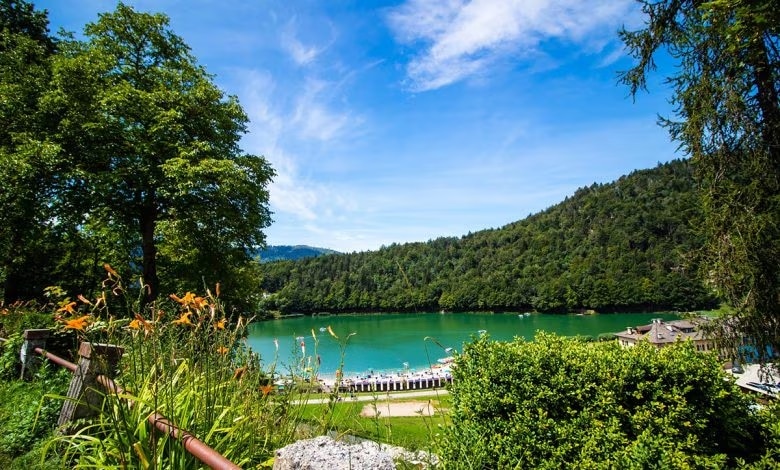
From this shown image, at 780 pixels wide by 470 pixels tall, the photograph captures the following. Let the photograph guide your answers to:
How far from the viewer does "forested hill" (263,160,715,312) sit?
8125 centimetres

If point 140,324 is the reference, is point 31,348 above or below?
below

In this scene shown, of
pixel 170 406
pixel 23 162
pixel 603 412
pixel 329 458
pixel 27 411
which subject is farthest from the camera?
pixel 23 162

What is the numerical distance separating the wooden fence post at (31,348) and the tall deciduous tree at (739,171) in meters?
8.35

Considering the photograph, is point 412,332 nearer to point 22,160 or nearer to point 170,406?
point 22,160

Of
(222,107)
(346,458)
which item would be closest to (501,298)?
(222,107)

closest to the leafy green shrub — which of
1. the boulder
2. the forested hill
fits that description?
the boulder

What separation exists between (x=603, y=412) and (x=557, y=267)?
102m

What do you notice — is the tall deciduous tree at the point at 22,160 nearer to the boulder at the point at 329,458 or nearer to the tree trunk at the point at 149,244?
the tree trunk at the point at 149,244

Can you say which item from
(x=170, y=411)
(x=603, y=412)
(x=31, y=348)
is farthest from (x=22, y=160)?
(x=603, y=412)

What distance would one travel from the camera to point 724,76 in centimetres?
516

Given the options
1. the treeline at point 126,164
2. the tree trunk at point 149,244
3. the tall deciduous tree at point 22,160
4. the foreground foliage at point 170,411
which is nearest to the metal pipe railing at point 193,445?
the foreground foliage at point 170,411

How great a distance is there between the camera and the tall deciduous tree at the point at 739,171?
4934mm

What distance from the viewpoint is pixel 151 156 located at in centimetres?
1007

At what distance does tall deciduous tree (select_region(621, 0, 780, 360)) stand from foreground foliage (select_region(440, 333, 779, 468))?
7.79 feet
